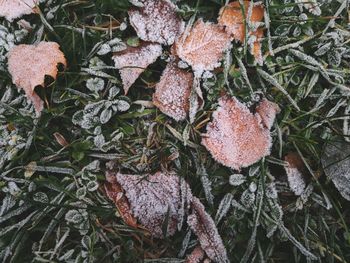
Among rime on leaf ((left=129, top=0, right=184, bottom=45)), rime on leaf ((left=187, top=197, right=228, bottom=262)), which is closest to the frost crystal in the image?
rime on leaf ((left=187, top=197, right=228, bottom=262))

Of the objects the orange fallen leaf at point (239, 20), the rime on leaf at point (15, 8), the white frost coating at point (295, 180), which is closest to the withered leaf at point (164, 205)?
the white frost coating at point (295, 180)

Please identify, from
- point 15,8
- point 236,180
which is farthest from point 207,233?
point 15,8

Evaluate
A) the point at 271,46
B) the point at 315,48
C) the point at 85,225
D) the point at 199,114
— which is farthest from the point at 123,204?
the point at 315,48

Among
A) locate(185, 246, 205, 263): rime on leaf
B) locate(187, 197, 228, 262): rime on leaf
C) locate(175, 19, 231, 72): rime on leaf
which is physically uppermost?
locate(175, 19, 231, 72): rime on leaf

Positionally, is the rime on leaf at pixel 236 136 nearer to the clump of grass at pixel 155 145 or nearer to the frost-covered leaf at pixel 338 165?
the clump of grass at pixel 155 145

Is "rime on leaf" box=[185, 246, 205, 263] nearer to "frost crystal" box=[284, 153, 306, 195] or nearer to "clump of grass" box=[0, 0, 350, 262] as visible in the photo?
"clump of grass" box=[0, 0, 350, 262]

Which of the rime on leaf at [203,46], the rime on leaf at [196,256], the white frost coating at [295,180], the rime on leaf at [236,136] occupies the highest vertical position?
the rime on leaf at [203,46]
